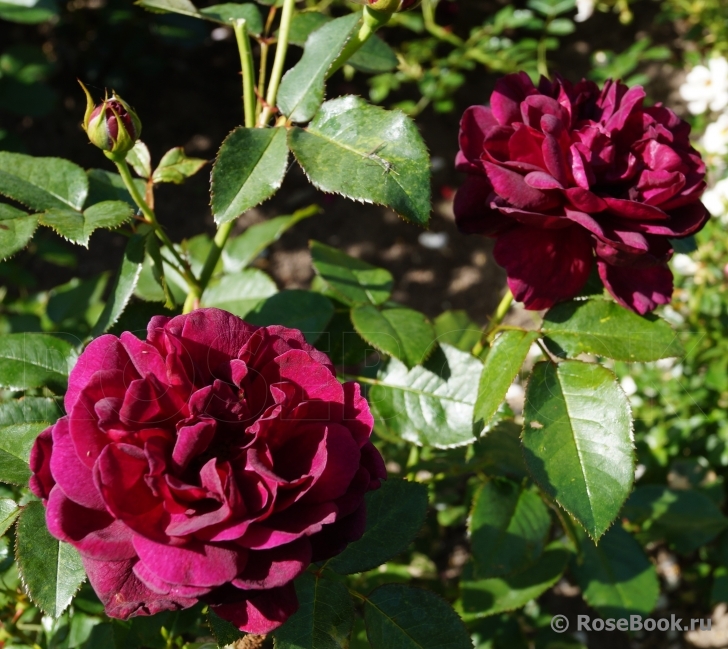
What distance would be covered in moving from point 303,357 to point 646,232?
0.40 metres

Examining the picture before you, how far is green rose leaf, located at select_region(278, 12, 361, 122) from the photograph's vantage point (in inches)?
28.8

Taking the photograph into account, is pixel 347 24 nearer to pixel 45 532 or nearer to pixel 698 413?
pixel 45 532

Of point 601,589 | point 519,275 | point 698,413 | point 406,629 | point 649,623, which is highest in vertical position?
point 519,275

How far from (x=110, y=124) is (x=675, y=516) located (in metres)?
1.15

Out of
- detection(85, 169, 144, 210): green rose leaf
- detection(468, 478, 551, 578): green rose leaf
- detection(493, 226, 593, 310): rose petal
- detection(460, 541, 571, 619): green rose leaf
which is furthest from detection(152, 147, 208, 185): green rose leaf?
detection(460, 541, 571, 619): green rose leaf

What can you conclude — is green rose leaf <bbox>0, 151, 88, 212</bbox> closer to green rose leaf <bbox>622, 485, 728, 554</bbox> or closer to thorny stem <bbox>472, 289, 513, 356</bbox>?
thorny stem <bbox>472, 289, 513, 356</bbox>

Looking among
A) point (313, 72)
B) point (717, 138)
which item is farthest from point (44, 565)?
point (717, 138)

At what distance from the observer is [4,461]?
0.65 meters

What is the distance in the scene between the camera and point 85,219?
28.7 inches

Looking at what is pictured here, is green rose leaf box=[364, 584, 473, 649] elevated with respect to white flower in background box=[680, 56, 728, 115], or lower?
elevated

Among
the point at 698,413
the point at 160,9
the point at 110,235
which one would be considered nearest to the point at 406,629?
the point at 160,9

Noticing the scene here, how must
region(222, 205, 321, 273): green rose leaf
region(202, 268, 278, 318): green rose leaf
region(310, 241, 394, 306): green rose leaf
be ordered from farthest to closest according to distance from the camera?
region(222, 205, 321, 273): green rose leaf, region(202, 268, 278, 318): green rose leaf, region(310, 241, 394, 306): green rose leaf

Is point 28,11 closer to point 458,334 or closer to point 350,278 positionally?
point 350,278

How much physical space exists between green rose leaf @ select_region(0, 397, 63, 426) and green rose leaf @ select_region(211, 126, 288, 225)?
26 cm
